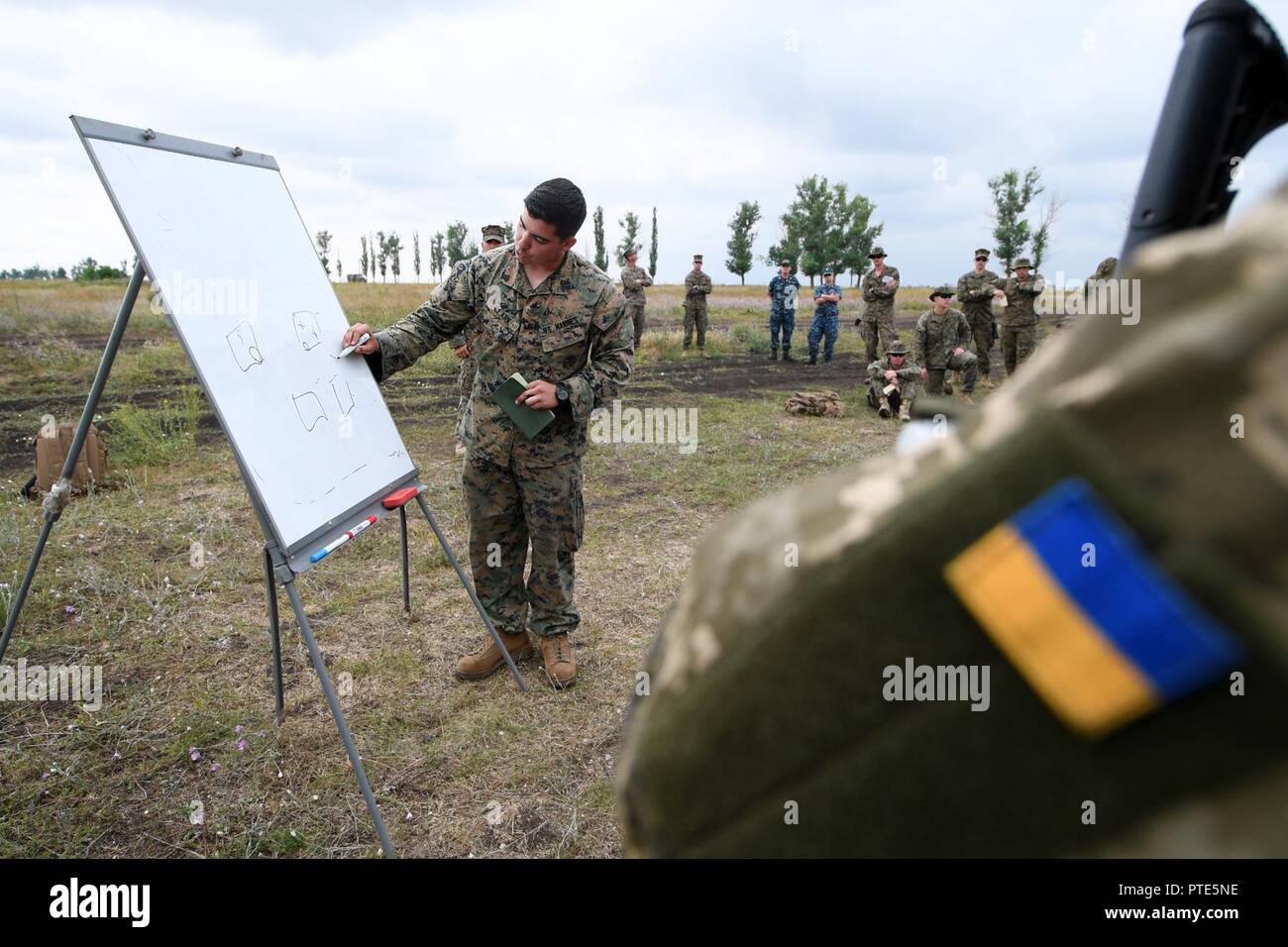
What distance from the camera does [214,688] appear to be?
134 inches

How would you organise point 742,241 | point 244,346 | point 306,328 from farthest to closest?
1. point 742,241
2. point 306,328
3. point 244,346

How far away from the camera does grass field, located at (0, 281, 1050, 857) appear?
265 centimetres

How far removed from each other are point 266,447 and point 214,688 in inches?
63.5

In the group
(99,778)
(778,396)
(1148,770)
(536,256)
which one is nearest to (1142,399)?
(1148,770)

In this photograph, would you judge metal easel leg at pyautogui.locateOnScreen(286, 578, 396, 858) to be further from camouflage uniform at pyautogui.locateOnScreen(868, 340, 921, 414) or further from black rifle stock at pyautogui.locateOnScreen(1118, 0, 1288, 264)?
camouflage uniform at pyautogui.locateOnScreen(868, 340, 921, 414)

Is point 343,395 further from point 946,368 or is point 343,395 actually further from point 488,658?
point 946,368

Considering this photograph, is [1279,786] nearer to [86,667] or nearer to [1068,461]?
[1068,461]

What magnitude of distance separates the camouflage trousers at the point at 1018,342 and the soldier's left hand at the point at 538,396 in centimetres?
1051

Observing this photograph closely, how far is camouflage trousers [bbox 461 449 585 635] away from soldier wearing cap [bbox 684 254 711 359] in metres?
12.5

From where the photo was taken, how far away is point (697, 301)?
16.2m

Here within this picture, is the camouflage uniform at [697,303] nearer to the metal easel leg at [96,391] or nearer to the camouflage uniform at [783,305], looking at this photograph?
the camouflage uniform at [783,305]

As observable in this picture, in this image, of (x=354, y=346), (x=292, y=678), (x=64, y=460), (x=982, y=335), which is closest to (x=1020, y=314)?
(x=982, y=335)

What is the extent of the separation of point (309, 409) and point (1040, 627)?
105 inches

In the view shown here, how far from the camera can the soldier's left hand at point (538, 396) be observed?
3.00 metres
